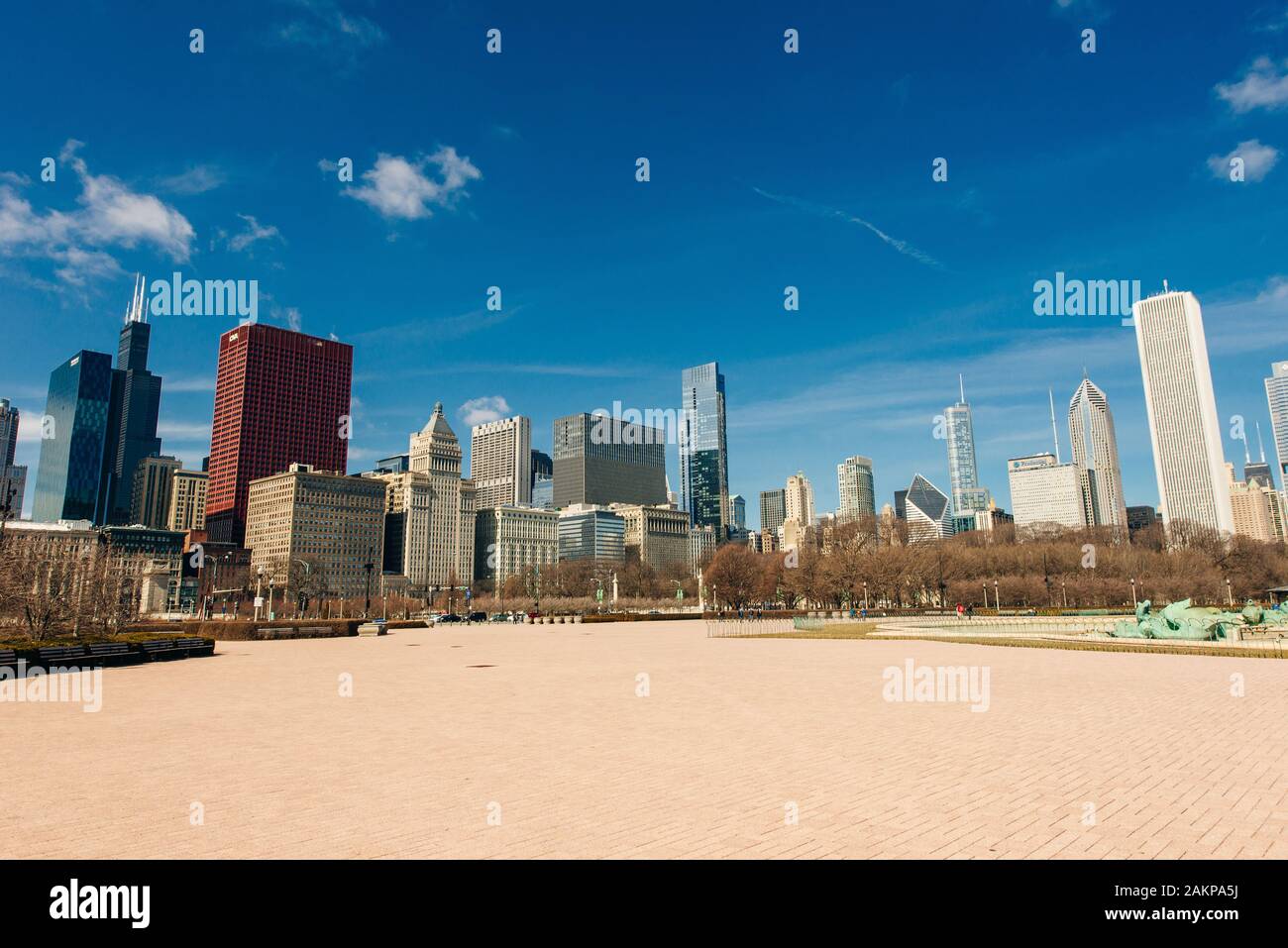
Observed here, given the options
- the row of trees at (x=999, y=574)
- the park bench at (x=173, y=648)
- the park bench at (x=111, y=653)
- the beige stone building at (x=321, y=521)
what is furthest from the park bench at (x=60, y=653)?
the beige stone building at (x=321, y=521)

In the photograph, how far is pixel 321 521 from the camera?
599 ft

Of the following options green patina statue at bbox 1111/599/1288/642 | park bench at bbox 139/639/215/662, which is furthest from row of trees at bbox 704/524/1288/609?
park bench at bbox 139/639/215/662

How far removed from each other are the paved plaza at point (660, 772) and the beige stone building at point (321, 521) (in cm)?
17223

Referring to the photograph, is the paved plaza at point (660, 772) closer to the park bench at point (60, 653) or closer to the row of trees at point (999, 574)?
the park bench at point (60, 653)

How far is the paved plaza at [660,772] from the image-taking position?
23.6ft

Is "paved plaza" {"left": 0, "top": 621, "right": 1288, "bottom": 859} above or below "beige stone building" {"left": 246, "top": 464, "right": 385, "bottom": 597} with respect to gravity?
below

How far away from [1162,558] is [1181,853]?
96115 millimetres

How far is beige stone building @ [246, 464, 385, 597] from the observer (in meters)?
179

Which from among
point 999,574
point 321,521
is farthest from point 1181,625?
point 321,521

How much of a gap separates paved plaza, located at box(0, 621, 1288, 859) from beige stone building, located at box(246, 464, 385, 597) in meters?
172

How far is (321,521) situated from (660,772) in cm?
18949

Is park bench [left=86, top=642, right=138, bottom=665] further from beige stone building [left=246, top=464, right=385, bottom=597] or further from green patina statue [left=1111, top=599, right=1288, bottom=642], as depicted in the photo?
beige stone building [left=246, top=464, right=385, bottom=597]

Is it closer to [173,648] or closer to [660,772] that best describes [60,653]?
[173,648]
